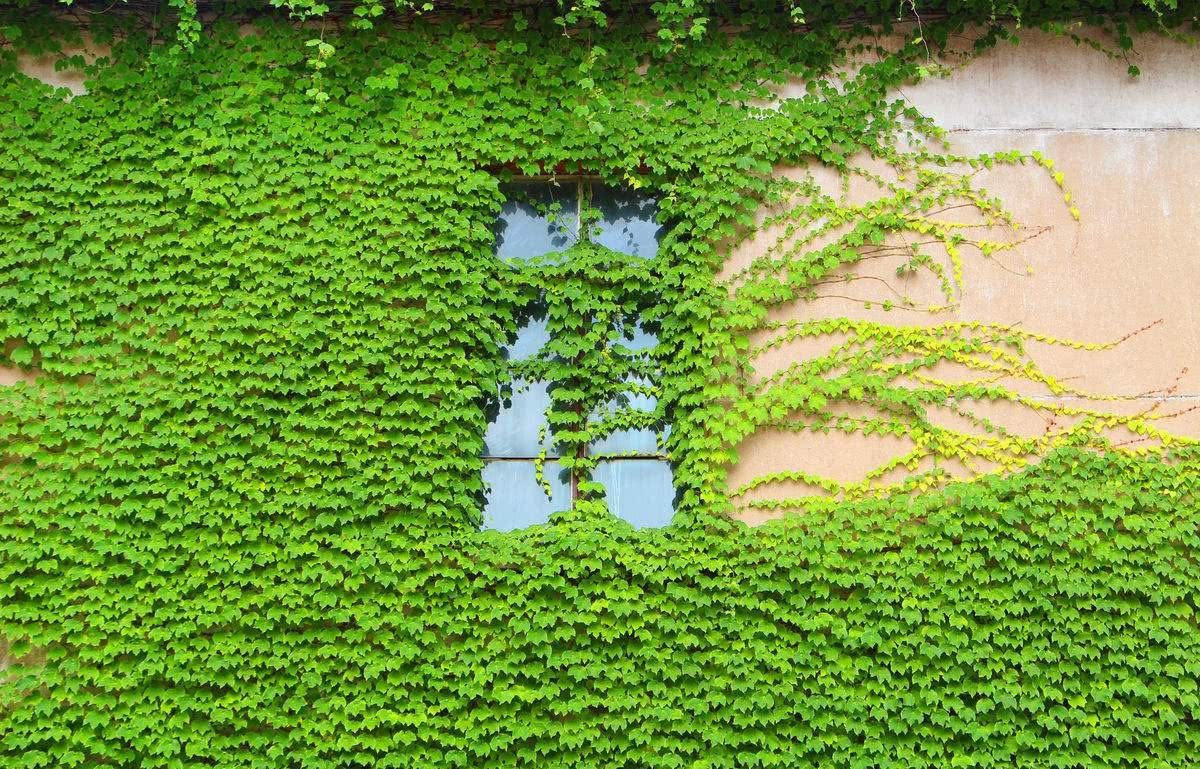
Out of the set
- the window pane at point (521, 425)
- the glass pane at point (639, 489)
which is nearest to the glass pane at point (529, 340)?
the window pane at point (521, 425)

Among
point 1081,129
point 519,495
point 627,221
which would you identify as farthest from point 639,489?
point 1081,129

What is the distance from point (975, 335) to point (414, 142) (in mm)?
4113

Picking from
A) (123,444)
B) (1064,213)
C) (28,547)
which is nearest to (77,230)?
(123,444)

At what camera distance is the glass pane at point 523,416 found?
708 centimetres

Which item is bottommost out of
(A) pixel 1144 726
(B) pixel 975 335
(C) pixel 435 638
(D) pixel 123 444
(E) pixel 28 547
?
(A) pixel 1144 726

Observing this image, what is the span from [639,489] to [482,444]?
1111 millimetres

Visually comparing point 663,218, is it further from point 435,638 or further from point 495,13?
point 435,638

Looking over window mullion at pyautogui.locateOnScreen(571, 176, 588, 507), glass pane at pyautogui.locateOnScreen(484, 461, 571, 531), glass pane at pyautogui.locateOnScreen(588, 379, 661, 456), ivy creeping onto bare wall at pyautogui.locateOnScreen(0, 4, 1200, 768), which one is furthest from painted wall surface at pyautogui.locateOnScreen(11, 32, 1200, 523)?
glass pane at pyautogui.locateOnScreen(484, 461, 571, 531)

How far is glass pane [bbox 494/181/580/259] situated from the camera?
7.36 m

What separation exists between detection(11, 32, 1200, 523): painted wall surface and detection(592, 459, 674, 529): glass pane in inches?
19.5

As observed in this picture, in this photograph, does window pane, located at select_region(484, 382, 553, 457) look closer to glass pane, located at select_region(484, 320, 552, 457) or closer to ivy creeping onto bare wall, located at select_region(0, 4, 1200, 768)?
glass pane, located at select_region(484, 320, 552, 457)

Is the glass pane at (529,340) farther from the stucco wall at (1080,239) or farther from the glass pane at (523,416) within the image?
the stucco wall at (1080,239)

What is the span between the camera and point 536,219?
743 cm

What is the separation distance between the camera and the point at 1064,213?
725 centimetres
